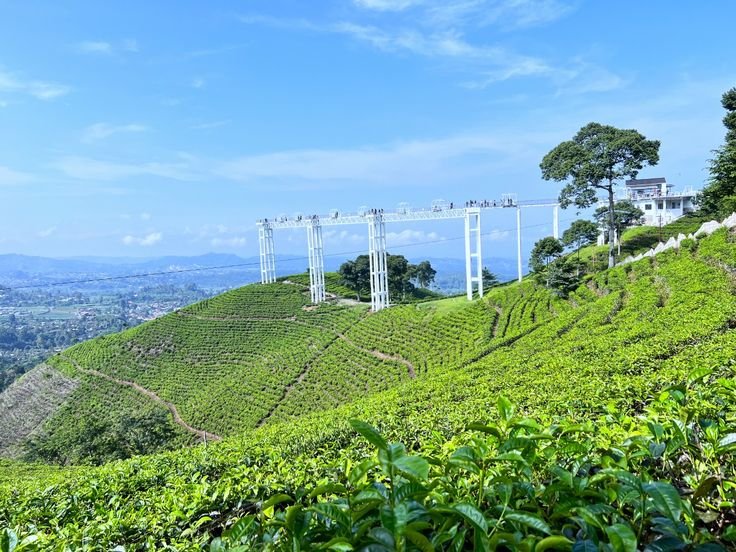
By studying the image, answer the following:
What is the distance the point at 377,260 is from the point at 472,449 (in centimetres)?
3159

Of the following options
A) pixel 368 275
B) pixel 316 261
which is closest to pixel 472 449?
pixel 316 261

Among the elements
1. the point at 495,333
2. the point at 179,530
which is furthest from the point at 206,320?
the point at 179,530

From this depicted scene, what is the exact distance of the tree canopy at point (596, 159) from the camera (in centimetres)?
2255

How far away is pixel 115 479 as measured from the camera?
460 centimetres

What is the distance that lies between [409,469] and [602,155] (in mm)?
25822

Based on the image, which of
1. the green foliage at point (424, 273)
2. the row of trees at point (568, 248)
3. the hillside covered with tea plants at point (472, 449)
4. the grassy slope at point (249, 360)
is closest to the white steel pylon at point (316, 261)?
the grassy slope at point (249, 360)

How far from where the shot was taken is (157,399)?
28109 millimetres

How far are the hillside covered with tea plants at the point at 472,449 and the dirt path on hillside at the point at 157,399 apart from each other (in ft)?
0.84

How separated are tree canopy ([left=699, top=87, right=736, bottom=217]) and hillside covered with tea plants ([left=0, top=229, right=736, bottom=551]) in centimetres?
427

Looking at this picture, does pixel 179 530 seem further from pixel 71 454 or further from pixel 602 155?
pixel 602 155

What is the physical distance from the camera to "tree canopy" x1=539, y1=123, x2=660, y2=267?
22.5 metres

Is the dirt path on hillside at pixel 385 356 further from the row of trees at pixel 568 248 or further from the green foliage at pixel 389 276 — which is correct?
the green foliage at pixel 389 276

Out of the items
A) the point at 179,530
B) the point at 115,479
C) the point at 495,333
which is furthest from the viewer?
the point at 495,333

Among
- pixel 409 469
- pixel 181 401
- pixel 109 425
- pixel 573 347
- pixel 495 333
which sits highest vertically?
pixel 409 469
